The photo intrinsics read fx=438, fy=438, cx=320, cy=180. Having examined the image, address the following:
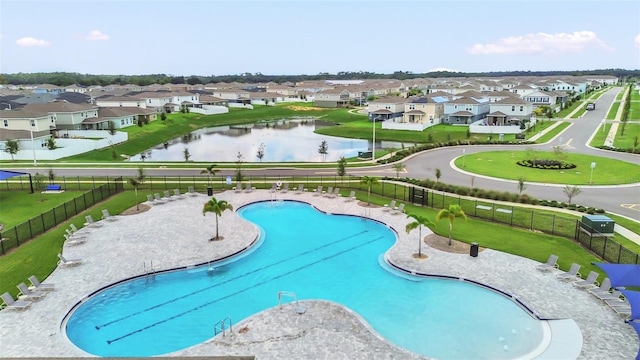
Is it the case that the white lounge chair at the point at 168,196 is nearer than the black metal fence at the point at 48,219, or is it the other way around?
the black metal fence at the point at 48,219

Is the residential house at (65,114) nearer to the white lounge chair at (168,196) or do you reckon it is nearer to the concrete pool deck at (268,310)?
the white lounge chair at (168,196)

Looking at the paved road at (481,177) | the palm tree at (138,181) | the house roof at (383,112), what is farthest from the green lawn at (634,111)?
the palm tree at (138,181)

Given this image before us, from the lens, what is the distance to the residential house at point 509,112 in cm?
8175

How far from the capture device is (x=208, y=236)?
87.4ft

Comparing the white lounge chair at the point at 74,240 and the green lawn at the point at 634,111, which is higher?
the green lawn at the point at 634,111

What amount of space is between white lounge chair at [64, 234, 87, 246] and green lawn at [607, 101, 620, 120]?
98.0m

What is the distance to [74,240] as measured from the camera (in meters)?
25.4

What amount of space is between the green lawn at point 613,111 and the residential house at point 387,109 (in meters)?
42.1

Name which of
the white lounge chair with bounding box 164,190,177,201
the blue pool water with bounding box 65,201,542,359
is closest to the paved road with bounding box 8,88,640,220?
the white lounge chair with bounding box 164,190,177,201

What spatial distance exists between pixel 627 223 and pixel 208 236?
2650 cm

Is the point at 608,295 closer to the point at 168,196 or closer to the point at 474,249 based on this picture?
the point at 474,249

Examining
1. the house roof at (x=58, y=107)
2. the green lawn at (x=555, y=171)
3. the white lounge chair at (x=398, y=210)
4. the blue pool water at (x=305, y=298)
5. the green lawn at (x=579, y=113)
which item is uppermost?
the house roof at (x=58, y=107)

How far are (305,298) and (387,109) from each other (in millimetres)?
82125

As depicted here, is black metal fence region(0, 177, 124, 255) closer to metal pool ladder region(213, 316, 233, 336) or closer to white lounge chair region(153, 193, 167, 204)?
white lounge chair region(153, 193, 167, 204)
